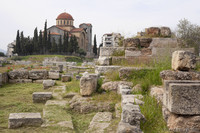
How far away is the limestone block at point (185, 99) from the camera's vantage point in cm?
335

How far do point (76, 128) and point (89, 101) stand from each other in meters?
1.40

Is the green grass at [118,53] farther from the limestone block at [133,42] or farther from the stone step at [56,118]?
the stone step at [56,118]

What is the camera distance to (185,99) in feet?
11.0

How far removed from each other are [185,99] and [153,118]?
0.71 meters

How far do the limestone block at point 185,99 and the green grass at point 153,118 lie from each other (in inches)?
15.3

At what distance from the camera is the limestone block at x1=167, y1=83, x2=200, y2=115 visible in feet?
11.0

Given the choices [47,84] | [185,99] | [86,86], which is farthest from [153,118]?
[47,84]

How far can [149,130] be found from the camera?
3.45 m

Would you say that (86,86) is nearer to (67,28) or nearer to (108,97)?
(108,97)

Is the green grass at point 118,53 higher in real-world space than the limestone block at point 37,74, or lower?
higher

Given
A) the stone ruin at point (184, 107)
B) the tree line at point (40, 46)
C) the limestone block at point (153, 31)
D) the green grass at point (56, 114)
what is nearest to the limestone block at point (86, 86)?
the green grass at point (56, 114)

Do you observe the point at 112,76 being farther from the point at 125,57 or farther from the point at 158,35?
the point at 158,35

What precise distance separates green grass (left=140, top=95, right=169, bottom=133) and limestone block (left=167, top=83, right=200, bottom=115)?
15.3 inches

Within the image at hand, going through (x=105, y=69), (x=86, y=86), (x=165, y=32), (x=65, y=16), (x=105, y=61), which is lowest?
(x=86, y=86)
